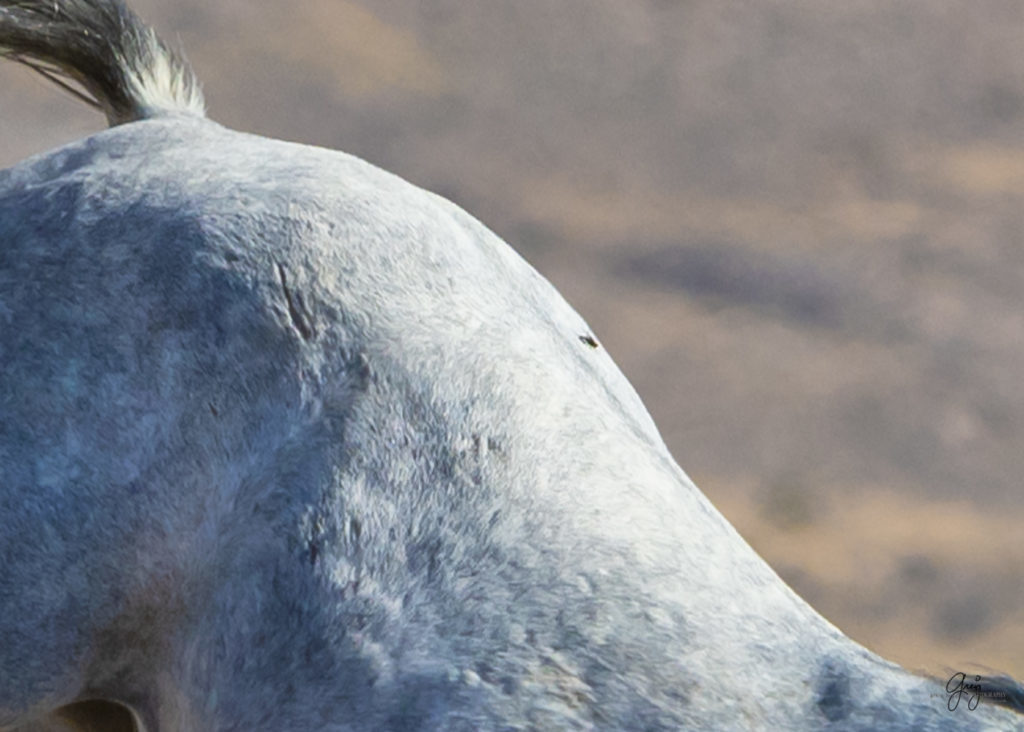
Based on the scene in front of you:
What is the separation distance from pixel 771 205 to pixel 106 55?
386 centimetres

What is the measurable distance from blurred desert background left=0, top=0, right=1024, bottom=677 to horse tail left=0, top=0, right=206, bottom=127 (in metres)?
2.34

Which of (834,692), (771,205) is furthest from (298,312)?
(771,205)

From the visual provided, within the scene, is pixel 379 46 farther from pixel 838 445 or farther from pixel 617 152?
pixel 838 445

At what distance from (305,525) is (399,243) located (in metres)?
0.32

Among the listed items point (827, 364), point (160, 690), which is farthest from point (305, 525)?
point (827, 364)

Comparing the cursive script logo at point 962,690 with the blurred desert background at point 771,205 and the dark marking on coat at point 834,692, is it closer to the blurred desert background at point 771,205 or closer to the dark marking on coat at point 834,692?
the dark marking on coat at point 834,692

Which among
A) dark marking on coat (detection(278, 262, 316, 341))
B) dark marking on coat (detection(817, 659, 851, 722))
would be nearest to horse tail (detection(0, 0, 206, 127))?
dark marking on coat (detection(278, 262, 316, 341))

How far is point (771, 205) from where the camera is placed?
542cm

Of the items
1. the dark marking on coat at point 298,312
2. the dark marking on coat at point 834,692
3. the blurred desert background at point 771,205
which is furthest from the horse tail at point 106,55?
the blurred desert background at point 771,205

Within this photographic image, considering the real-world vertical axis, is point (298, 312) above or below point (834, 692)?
above

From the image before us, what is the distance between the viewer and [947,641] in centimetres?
361

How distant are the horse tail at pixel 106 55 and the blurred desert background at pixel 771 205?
2.34 m

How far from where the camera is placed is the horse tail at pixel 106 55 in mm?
1826

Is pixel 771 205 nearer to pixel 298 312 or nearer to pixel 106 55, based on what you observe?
pixel 106 55
